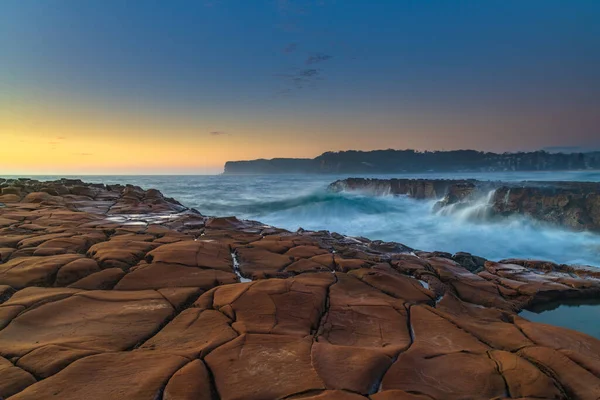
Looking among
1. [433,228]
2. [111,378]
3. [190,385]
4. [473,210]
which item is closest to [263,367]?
[190,385]

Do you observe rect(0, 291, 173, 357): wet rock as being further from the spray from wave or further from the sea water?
the spray from wave

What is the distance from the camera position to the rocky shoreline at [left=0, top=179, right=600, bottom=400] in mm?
2105

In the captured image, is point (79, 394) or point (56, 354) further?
point (56, 354)

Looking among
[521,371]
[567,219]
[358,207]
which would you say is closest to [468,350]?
[521,371]

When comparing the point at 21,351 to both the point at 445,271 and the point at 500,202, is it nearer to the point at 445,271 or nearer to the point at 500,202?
the point at 445,271

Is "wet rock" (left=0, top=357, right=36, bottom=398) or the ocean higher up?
"wet rock" (left=0, top=357, right=36, bottom=398)

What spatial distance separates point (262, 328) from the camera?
2.83 m

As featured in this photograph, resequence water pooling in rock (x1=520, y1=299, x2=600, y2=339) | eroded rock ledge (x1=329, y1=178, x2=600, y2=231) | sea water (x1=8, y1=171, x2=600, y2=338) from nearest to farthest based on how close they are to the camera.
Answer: water pooling in rock (x1=520, y1=299, x2=600, y2=339) → sea water (x1=8, y1=171, x2=600, y2=338) → eroded rock ledge (x1=329, y1=178, x2=600, y2=231)

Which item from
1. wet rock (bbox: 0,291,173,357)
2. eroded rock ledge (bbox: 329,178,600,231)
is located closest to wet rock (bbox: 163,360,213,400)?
wet rock (bbox: 0,291,173,357)

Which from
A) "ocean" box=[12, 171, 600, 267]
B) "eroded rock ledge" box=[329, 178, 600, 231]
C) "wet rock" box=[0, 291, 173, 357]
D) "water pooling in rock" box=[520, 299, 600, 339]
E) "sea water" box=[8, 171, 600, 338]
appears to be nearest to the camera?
"wet rock" box=[0, 291, 173, 357]

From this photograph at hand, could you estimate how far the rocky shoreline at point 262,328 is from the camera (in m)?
2.11

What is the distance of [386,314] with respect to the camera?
11.0ft

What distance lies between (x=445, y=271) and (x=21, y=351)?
17.9ft

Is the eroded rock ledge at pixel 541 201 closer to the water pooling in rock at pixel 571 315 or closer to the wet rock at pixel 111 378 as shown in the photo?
the water pooling in rock at pixel 571 315
